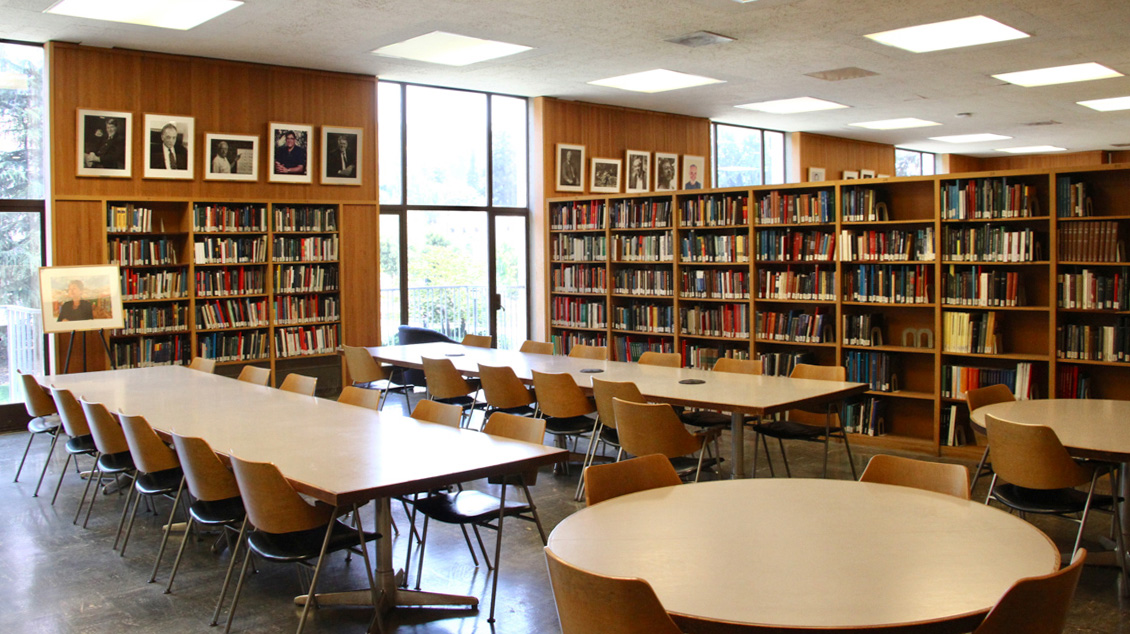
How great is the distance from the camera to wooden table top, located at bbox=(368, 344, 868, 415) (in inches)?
194

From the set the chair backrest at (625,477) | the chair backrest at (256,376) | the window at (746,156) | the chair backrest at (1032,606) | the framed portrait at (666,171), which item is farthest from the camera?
the window at (746,156)

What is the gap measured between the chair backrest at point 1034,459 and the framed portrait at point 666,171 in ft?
28.7

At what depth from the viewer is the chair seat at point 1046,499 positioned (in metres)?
3.99

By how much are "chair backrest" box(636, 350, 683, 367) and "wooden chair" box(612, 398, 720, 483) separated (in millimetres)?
1783

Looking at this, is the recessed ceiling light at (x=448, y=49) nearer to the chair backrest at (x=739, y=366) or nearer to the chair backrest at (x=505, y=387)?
the chair backrest at (x=505, y=387)

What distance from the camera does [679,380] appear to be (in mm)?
5746

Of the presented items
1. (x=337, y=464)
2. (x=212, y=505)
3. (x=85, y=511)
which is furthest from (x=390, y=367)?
(x=337, y=464)

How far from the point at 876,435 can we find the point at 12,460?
6793mm

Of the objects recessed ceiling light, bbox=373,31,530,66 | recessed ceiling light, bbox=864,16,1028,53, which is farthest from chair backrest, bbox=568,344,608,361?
recessed ceiling light, bbox=864,16,1028,53

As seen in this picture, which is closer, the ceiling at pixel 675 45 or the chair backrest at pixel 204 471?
the chair backrest at pixel 204 471

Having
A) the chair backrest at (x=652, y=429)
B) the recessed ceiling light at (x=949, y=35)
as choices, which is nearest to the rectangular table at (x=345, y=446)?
the chair backrest at (x=652, y=429)

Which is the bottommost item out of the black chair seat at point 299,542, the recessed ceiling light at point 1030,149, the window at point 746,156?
the black chair seat at point 299,542

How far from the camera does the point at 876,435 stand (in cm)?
741

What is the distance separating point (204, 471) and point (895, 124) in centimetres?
1275
